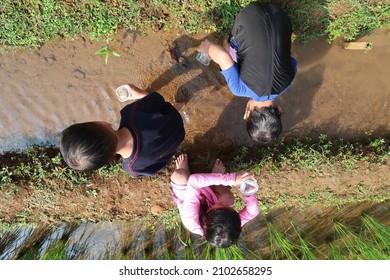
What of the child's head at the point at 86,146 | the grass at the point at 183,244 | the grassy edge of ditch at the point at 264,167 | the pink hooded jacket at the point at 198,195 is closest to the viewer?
the child's head at the point at 86,146

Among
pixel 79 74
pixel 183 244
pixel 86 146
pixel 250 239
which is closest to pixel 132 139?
pixel 86 146

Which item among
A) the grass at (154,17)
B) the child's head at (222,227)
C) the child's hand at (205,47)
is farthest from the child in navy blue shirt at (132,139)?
the grass at (154,17)

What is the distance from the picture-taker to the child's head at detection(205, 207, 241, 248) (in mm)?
2059

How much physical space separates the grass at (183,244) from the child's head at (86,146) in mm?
1563

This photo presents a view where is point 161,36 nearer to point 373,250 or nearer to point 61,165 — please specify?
point 61,165

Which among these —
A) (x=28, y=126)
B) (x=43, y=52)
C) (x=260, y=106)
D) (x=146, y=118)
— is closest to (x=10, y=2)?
(x=43, y=52)

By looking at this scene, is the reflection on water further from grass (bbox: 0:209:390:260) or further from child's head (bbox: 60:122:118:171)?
child's head (bbox: 60:122:118:171)

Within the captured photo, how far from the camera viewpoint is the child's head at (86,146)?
1708 millimetres

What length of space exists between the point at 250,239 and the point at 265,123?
55.4 inches

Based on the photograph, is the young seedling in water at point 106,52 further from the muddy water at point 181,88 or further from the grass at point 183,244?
the grass at point 183,244

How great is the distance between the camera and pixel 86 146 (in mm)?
1702

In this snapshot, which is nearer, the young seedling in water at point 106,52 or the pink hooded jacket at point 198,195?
the pink hooded jacket at point 198,195

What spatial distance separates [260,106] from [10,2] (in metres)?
2.16

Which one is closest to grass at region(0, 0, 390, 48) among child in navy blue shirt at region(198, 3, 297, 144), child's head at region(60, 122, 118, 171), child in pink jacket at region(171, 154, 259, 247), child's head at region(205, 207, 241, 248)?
child in navy blue shirt at region(198, 3, 297, 144)
